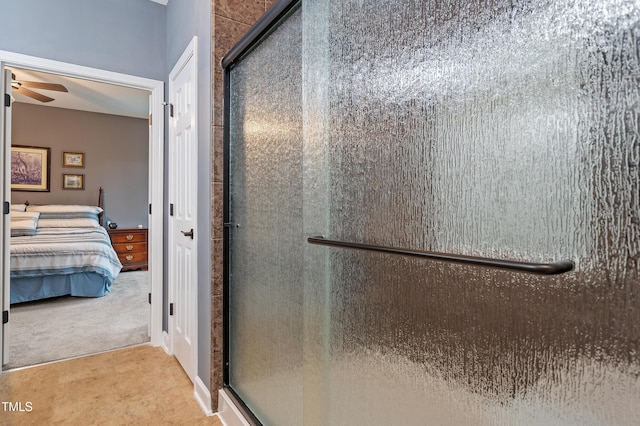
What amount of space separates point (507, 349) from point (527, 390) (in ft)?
0.22

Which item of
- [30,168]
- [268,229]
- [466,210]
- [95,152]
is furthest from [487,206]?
[30,168]

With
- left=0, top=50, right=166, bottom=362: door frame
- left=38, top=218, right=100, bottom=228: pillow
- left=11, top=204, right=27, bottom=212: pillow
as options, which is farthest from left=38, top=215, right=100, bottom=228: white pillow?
left=0, top=50, right=166, bottom=362: door frame

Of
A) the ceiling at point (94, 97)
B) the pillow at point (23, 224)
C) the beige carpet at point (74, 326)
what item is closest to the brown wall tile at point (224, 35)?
the beige carpet at point (74, 326)

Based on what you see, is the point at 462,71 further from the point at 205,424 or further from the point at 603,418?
the point at 205,424

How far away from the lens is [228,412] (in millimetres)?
1666

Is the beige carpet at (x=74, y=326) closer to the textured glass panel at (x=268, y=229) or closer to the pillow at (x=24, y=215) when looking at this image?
the pillow at (x=24, y=215)

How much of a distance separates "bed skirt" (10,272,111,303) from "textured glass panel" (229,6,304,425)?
3.16 metres

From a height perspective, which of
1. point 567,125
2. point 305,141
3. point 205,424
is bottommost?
point 205,424

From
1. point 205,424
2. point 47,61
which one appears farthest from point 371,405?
point 47,61

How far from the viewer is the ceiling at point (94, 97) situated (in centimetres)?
429

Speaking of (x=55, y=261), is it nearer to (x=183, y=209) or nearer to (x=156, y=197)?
(x=156, y=197)

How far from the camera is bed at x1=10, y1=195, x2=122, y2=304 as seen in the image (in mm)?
3658

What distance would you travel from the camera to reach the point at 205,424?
1.70 m

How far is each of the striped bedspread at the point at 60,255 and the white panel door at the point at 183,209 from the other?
2186 mm
